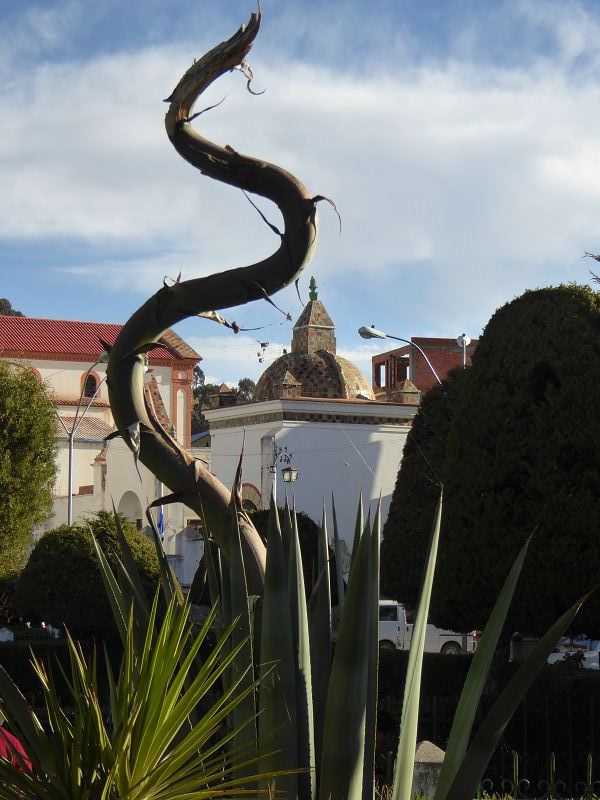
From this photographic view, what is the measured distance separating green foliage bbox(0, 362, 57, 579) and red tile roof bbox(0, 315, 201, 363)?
25.5m

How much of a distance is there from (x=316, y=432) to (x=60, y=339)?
19.3 m

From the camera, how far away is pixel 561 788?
812 centimetres

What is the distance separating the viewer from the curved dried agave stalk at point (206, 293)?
3.40 meters

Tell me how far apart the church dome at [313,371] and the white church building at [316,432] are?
0.11 ft

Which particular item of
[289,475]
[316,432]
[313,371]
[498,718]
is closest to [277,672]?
[498,718]

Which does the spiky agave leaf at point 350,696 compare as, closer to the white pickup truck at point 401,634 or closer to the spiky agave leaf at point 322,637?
the spiky agave leaf at point 322,637

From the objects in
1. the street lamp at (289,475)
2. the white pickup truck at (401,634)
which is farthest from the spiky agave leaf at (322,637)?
the white pickup truck at (401,634)

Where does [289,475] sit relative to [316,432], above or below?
below

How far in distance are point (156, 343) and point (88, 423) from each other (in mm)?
42090

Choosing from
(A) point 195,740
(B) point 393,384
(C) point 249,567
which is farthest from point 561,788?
(B) point 393,384

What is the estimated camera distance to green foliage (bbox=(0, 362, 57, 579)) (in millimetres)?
22203

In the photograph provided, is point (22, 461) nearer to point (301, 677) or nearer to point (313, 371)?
point (313, 371)

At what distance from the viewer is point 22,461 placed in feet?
73.9

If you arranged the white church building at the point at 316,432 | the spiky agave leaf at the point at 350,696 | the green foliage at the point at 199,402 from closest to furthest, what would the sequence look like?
the spiky agave leaf at the point at 350,696, the white church building at the point at 316,432, the green foliage at the point at 199,402
